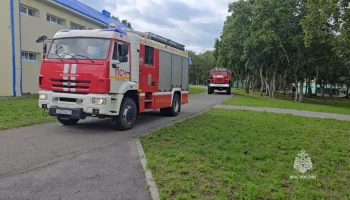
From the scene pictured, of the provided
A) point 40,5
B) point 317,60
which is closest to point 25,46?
point 40,5

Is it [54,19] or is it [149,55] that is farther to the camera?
[54,19]

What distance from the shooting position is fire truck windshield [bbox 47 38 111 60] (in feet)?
26.9

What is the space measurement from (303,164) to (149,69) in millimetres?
6025

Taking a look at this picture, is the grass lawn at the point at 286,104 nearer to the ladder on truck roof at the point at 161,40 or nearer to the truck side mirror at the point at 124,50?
the ladder on truck roof at the point at 161,40

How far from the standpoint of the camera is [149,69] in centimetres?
1034

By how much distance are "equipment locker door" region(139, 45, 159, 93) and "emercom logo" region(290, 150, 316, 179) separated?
5250 mm

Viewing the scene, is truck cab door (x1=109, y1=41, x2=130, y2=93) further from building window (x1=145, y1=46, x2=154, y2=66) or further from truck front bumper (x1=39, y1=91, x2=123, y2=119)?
building window (x1=145, y1=46, x2=154, y2=66)

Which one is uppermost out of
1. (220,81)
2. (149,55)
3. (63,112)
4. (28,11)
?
(28,11)

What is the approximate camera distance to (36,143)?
6914mm

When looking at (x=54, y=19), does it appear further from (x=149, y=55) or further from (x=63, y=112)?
(x=63, y=112)

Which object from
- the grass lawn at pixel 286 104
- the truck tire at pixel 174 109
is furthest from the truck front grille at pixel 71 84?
the grass lawn at pixel 286 104

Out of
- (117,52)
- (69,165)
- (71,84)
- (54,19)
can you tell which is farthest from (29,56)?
(69,165)

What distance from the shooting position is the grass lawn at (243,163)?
4.23 meters

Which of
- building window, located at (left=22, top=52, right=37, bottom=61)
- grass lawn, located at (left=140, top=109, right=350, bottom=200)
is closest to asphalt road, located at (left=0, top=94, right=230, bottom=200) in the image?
grass lawn, located at (left=140, top=109, right=350, bottom=200)
